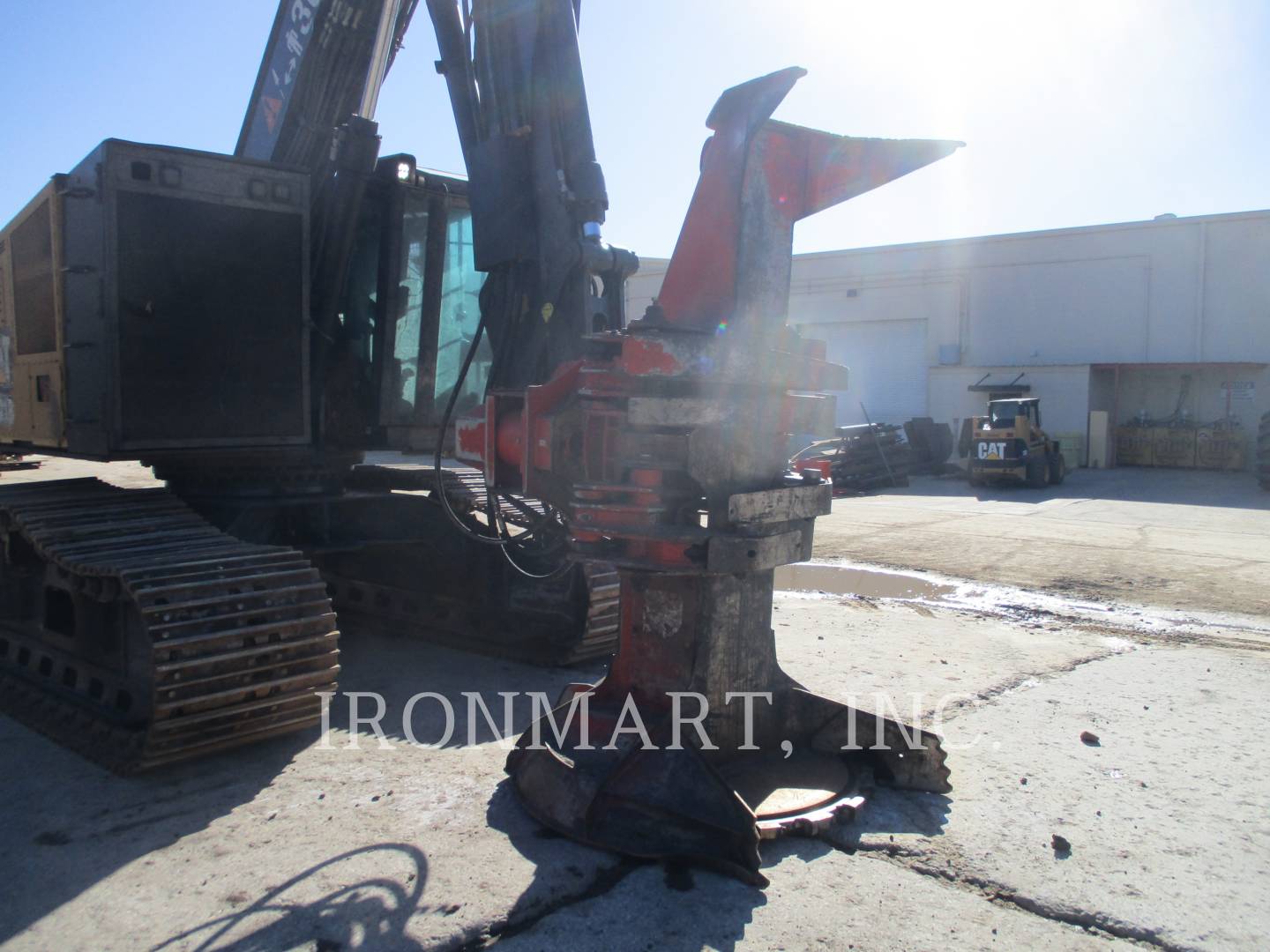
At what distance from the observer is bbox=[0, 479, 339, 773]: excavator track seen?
3.74m

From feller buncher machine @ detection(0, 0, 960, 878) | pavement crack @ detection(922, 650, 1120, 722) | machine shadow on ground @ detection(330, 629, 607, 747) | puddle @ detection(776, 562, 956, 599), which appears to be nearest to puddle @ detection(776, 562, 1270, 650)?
puddle @ detection(776, 562, 956, 599)

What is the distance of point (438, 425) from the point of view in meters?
5.57

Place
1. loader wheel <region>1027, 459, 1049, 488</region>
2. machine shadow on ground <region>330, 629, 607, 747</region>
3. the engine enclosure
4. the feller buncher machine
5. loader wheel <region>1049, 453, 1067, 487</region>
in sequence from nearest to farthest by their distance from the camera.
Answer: the feller buncher machine < machine shadow on ground <region>330, 629, 607, 747</region> < the engine enclosure < loader wheel <region>1027, 459, 1049, 488</region> < loader wheel <region>1049, 453, 1067, 487</region>

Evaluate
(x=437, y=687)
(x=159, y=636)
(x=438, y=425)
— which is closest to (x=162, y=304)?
(x=438, y=425)

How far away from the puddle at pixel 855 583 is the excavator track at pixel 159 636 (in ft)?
14.8

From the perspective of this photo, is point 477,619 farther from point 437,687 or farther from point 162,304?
point 162,304

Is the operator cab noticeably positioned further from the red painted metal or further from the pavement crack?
the red painted metal

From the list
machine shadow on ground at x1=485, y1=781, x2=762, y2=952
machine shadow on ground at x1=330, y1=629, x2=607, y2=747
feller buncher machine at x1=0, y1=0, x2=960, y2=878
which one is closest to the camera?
machine shadow on ground at x1=485, y1=781, x2=762, y2=952

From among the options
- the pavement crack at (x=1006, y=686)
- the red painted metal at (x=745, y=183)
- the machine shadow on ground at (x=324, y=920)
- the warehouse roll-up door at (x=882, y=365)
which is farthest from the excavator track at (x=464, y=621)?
the warehouse roll-up door at (x=882, y=365)

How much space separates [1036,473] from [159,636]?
60.7 feet

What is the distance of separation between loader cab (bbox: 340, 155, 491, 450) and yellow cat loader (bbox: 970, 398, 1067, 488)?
1577 cm

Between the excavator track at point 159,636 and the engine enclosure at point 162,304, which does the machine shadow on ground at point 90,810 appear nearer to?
the excavator track at point 159,636


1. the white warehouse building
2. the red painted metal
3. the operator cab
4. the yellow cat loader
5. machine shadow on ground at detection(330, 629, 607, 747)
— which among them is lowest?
machine shadow on ground at detection(330, 629, 607, 747)

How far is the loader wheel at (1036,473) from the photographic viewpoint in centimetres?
1947
